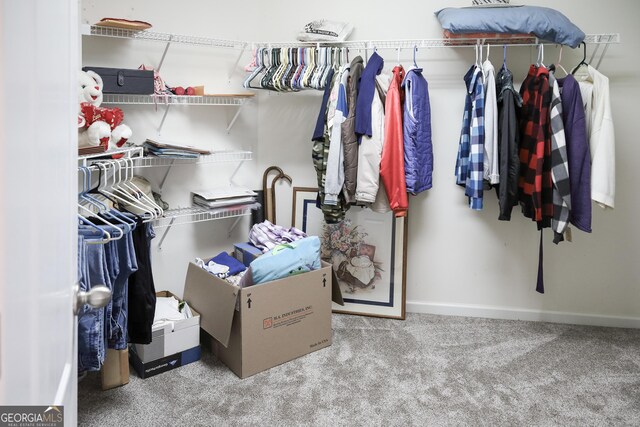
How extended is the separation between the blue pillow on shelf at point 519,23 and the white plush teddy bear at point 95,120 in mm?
1794

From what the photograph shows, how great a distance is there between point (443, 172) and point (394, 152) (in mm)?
555

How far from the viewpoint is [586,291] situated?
337cm

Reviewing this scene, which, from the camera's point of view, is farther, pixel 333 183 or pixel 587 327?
pixel 587 327

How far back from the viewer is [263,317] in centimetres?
267

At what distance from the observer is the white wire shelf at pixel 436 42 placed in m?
2.91

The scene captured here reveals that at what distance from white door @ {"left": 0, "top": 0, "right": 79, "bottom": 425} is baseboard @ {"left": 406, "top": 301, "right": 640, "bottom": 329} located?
2.78 m

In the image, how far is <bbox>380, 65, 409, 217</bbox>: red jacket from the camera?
298 cm

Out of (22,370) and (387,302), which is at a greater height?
(22,370)

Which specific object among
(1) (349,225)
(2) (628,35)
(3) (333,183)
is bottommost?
(1) (349,225)

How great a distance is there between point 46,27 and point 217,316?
82.3 inches

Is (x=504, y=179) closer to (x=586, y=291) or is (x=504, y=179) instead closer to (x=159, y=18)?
(x=586, y=291)

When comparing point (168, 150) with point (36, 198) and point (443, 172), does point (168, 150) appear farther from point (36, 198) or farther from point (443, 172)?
point (36, 198)

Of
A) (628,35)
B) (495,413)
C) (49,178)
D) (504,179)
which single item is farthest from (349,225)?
(49,178)

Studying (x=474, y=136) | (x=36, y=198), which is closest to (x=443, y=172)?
(x=474, y=136)
